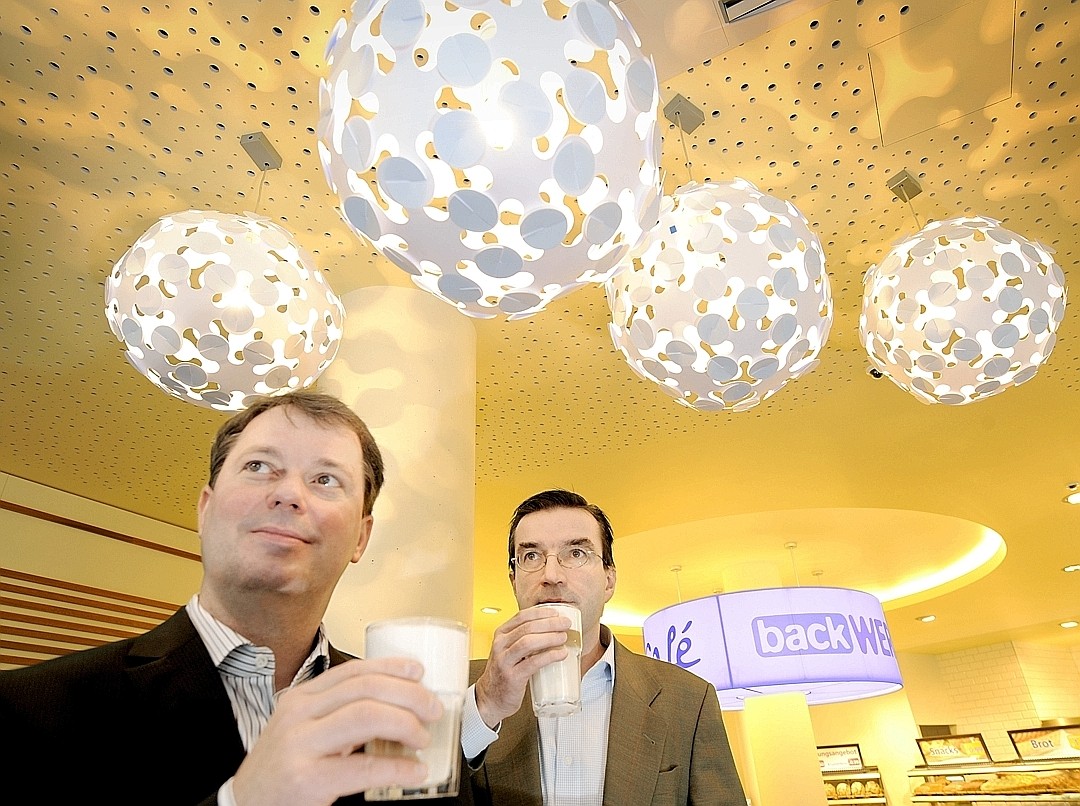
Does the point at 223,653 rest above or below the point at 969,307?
below

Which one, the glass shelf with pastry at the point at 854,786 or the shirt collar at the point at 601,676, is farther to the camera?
the glass shelf with pastry at the point at 854,786

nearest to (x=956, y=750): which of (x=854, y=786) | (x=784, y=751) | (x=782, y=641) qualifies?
(x=854, y=786)

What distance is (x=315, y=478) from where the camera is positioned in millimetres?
911

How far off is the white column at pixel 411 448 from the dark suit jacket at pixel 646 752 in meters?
0.40

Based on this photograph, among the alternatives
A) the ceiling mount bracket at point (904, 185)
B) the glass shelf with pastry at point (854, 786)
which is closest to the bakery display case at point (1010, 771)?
the glass shelf with pastry at point (854, 786)

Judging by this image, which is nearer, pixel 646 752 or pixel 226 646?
pixel 226 646

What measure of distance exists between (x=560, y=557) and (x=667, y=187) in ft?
3.34

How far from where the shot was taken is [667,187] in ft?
6.15

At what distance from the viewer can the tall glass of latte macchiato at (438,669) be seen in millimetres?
607

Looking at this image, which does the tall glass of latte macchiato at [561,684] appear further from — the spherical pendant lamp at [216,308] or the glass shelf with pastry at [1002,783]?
the glass shelf with pastry at [1002,783]

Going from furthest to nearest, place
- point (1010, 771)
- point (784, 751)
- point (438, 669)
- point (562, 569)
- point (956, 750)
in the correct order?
point (956, 750) < point (1010, 771) < point (784, 751) < point (562, 569) < point (438, 669)

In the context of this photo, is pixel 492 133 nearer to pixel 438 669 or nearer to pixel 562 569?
pixel 438 669

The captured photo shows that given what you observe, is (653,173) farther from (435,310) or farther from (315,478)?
(435,310)

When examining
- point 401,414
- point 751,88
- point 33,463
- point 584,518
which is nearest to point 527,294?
point 584,518
